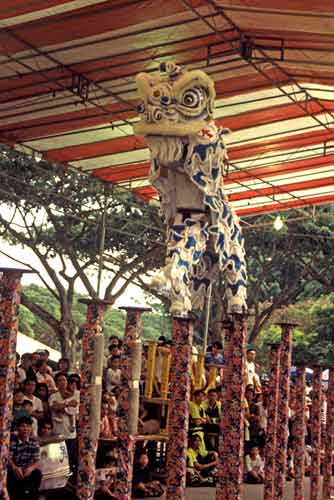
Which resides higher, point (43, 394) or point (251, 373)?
point (251, 373)

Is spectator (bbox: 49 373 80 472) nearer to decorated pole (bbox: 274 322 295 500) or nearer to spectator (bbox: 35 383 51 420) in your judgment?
spectator (bbox: 35 383 51 420)

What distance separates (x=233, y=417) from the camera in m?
8.68

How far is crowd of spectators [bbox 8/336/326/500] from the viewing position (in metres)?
7.32

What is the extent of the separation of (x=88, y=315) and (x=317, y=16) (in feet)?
12.0

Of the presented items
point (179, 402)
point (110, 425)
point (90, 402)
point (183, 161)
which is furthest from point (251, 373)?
point (90, 402)

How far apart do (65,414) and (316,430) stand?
2990 millimetres

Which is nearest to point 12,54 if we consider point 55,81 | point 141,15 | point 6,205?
point 55,81

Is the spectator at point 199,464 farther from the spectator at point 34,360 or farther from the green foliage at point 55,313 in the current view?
the green foliage at point 55,313

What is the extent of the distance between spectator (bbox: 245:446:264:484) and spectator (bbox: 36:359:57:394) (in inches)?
121

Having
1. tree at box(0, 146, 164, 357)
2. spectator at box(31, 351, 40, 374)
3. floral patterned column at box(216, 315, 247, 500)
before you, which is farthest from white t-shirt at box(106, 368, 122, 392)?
tree at box(0, 146, 164, 357)

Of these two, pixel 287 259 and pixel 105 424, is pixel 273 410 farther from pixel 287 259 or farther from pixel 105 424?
pixel 287 259

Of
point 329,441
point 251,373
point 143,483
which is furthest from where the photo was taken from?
point 251,373

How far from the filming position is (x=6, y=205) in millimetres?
18719

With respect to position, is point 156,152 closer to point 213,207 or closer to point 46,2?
point 213,207
